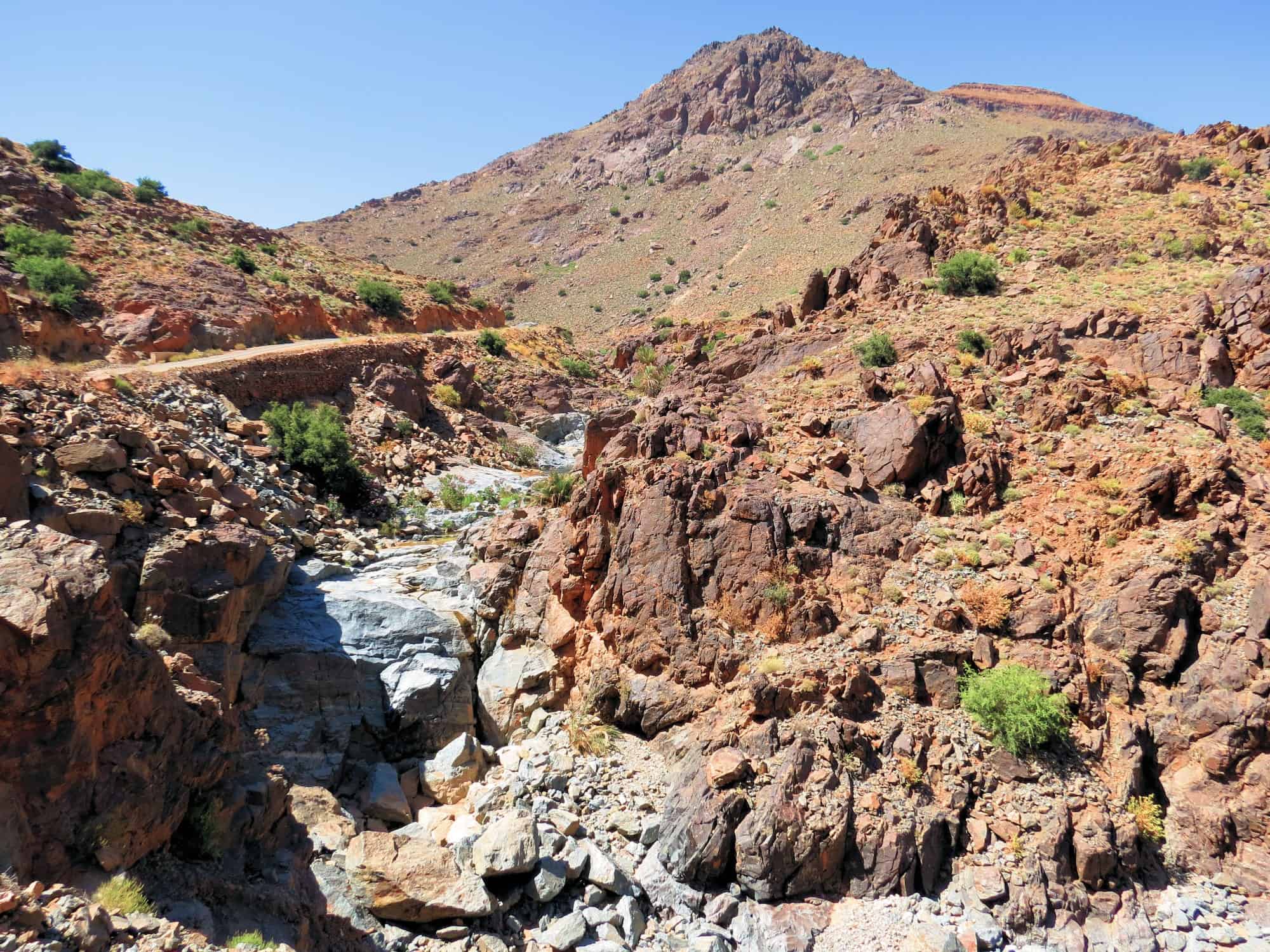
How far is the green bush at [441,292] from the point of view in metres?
38.9

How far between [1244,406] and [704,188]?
238 ft

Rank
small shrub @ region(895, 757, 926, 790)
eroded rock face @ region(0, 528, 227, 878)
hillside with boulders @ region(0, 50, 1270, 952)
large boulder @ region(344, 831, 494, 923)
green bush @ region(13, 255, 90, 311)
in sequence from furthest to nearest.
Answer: green bush @ region(13, 255, 90, 311) < small shrub @ region(895, 757, 926, 790) < large boulder @ region(344, 831, 494, 923) < hillside with boulders @ region(0, 50, 1270, 952) < eroded rock face @ region(0, 528, 227, 878)

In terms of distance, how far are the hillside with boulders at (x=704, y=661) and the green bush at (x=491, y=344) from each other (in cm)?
1577

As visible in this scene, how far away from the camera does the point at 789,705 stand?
10891 mm

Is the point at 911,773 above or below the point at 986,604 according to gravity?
below

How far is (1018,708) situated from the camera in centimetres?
1021

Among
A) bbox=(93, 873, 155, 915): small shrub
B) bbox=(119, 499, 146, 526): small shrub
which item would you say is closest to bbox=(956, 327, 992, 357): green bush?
bbox=(119, 499, 146, 526): small shrub

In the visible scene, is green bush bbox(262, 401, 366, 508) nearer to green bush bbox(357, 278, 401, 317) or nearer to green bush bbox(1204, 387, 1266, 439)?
green bush bbox(357, 278, 401, 317)

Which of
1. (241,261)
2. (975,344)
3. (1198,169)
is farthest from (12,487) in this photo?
(1198,169)

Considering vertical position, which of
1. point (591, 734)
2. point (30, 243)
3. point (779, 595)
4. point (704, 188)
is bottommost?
point (591, 734)

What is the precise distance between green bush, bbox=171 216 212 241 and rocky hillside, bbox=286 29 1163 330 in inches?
1193

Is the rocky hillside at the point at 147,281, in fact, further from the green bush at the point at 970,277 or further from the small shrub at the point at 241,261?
the green bush at the point at 970,277

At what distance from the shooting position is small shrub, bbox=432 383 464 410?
1115 inches

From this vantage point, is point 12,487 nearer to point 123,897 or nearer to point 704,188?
point 123,897
